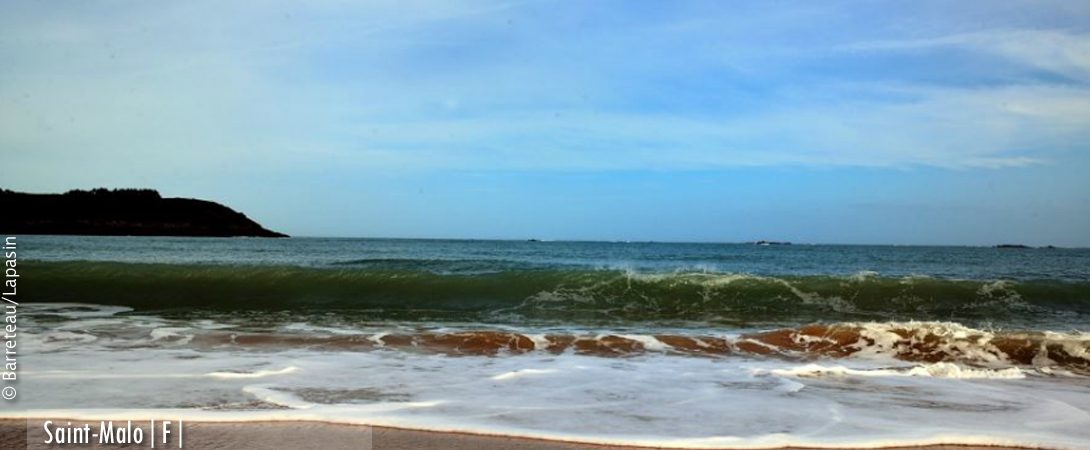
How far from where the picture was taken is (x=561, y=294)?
1424 cm

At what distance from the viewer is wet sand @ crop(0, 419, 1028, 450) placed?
331 centimetres

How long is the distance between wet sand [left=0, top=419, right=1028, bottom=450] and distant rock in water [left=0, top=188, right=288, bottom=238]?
74.4 m

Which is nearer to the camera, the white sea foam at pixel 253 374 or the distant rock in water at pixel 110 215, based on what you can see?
the white sea foam at pixel 253 374

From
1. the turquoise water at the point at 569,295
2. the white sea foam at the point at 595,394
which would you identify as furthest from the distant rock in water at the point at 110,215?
A: the white sea foam at the point at 595,394

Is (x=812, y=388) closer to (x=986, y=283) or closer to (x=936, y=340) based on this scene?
(x=936, y=340)

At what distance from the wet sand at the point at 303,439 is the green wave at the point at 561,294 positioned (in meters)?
7.66

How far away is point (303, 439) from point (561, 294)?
10.9 metres

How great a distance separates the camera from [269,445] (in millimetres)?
3287

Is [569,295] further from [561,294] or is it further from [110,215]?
[110,215]

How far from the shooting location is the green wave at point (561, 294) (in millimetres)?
12562

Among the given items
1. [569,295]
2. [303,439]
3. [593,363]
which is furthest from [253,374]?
[569,295]

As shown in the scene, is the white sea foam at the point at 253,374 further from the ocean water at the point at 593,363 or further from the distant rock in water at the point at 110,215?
the distant rock in water at the point at 110,215

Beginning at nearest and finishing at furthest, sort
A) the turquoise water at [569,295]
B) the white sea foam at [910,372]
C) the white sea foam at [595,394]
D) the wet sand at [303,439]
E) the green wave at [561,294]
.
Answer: the wet sand at [303,439] < the white sea foam at [595,394] < the white sea foam at [910,372] < the turquoise water at [569,295] < the green wave at [561,294]

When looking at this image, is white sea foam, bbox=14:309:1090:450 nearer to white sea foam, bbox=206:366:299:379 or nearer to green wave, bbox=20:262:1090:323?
white sea foam, bbox=206:366:299:379
